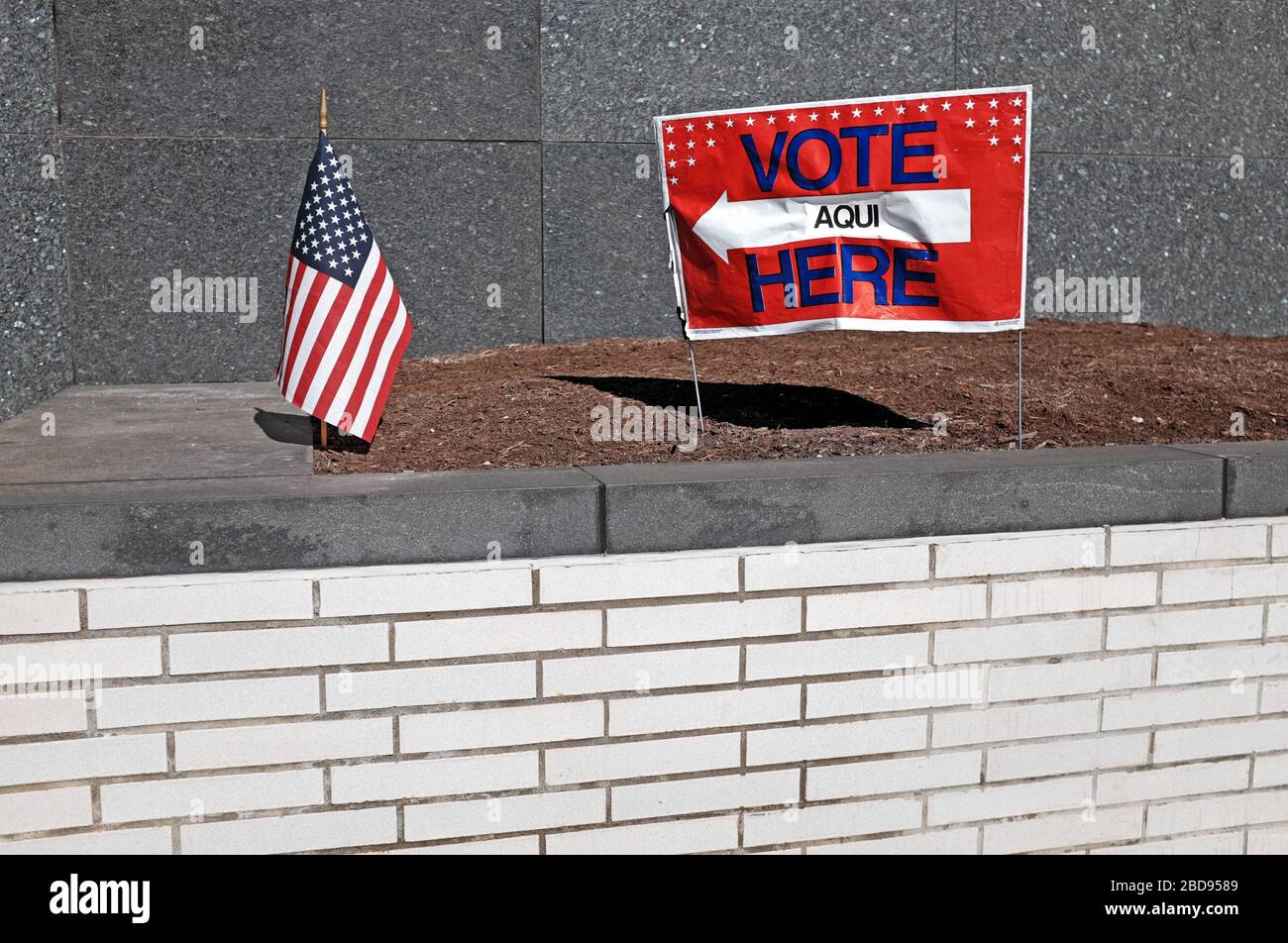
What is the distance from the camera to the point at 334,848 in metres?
3.49

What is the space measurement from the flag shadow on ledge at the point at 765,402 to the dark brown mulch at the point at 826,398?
0.04ft

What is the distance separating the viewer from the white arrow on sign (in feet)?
14.5

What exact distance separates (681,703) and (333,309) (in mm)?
1748

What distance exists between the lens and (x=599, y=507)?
3.54 metres

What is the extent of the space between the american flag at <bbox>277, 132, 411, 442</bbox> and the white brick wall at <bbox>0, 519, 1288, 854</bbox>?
1.02 m

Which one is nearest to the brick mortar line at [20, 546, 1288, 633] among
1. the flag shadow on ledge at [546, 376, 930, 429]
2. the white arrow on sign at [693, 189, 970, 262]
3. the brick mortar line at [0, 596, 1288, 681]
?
the brick mortar line at [0, 596, 1288, 681]

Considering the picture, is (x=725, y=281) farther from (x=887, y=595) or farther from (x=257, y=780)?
(x=257, y=780)

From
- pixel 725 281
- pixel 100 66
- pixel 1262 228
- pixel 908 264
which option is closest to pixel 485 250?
pixel 100 66

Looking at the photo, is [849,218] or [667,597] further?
[849,218]

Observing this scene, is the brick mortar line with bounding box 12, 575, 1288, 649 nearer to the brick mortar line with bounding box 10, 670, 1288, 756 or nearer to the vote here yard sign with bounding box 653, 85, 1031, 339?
the brick mortar line with bounding box 10, 670, 1288, 756

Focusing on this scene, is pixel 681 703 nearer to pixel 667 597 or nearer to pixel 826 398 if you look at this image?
pixel 667 597

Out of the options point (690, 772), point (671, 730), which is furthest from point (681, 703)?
point (690, 772)

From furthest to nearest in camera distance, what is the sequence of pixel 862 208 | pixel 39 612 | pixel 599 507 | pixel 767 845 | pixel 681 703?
pixel 862 208 < pixel 767 845 < pixel 681 703 < pixel 599 507 < pixel 39 612

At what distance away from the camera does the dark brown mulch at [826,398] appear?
442 cm
